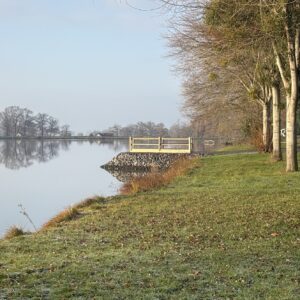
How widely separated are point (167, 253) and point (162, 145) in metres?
36.9

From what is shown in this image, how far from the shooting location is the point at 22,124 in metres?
128

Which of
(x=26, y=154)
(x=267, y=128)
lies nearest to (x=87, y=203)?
(x=267, y=128)

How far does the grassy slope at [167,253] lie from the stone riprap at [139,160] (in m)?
28.6

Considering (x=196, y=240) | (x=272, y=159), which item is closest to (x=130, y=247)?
(x=196, y=240)

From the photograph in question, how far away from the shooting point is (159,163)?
1592 inches

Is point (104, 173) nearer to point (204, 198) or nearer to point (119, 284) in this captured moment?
point (204, 198)

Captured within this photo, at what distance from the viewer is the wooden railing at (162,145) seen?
4334 cm

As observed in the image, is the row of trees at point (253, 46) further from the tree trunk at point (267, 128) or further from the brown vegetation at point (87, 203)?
the brown vegetation at point (87, 203)

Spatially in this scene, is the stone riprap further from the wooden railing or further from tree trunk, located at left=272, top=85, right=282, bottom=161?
tree trunk, located at left=272, top=85, right=282, bottom=161

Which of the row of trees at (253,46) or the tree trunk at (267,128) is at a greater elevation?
the row of trees at (253,46)

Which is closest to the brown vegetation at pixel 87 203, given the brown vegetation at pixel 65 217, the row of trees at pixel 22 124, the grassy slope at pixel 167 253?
the brown vegetation at pixel 65 217

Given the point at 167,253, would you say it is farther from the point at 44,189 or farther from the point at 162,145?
the point at 162,145

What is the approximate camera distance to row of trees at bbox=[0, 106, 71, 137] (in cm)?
12612

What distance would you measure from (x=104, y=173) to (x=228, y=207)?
1048 inches
